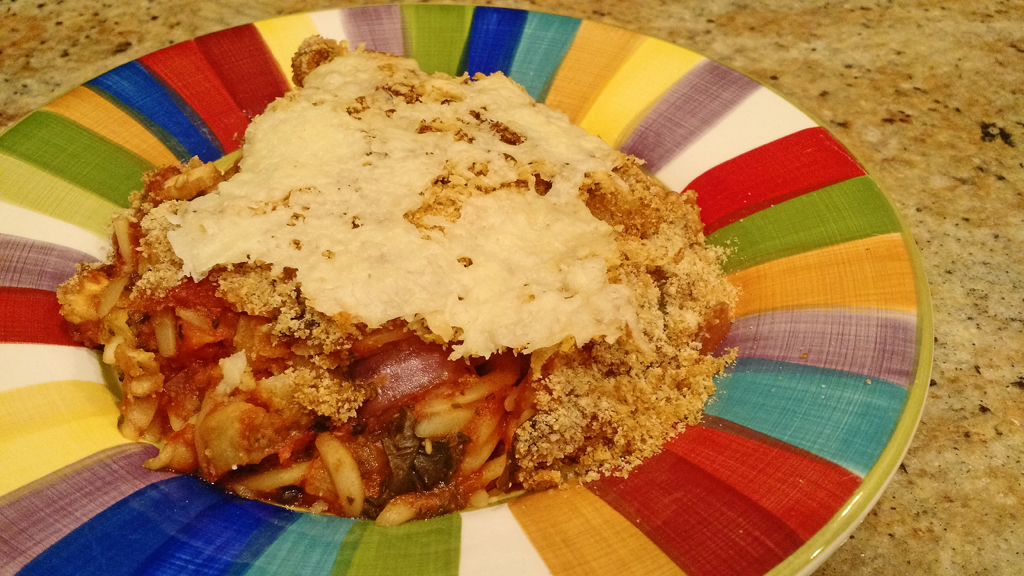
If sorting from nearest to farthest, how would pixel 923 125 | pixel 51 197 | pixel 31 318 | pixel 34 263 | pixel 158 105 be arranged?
pixel 31 318 < pixel 34 263 < pixel 51 197 < pixel 158 105 < pixel 923 125

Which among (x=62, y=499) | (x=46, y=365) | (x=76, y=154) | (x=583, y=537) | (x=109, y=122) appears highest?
(x=109, y=122)

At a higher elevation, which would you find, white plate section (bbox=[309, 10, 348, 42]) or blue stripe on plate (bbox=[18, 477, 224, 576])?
white plate section (bbox=[309, 10, 348, 42])

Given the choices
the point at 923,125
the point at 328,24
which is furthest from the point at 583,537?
the point at 923,125

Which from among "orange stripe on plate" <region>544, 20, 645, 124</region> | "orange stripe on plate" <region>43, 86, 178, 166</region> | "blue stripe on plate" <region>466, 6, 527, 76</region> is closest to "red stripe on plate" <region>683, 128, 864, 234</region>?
"orange stripe on plate" <region>544, 20, 645, 124</region>

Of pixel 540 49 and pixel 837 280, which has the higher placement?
pixel 540 49

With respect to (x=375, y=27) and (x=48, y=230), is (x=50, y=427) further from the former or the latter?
(x=375, y=27)

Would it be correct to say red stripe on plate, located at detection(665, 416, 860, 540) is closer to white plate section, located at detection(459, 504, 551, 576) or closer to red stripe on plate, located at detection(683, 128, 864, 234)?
white plate section, located at detection(459, 504, 551, 576)

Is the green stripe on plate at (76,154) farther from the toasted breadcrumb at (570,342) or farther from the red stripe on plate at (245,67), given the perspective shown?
the red stripe on plate at (245,67)
